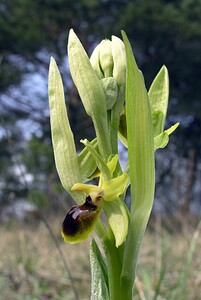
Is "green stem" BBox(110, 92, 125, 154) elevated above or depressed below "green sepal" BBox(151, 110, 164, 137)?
above

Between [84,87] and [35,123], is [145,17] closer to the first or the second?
[35,123]

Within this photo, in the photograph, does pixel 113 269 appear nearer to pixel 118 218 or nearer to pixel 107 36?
pixel 118 218

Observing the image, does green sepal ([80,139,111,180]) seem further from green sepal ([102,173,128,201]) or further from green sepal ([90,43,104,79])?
green sepal ([90,43,104,79])

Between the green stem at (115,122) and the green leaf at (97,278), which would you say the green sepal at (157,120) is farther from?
the green leaf at (97,278)

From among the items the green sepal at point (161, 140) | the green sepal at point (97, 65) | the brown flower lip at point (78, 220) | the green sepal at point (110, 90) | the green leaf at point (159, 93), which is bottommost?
the brown flower lip at point (78, 220)

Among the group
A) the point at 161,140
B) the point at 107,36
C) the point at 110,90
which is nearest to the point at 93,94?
the point at 110,90

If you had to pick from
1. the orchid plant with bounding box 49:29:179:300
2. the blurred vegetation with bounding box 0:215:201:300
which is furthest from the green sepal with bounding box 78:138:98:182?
the blurred vegetation with bounding box 0:215:201:300

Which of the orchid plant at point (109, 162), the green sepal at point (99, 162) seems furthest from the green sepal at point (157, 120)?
the green sepal at point (99, 162)
